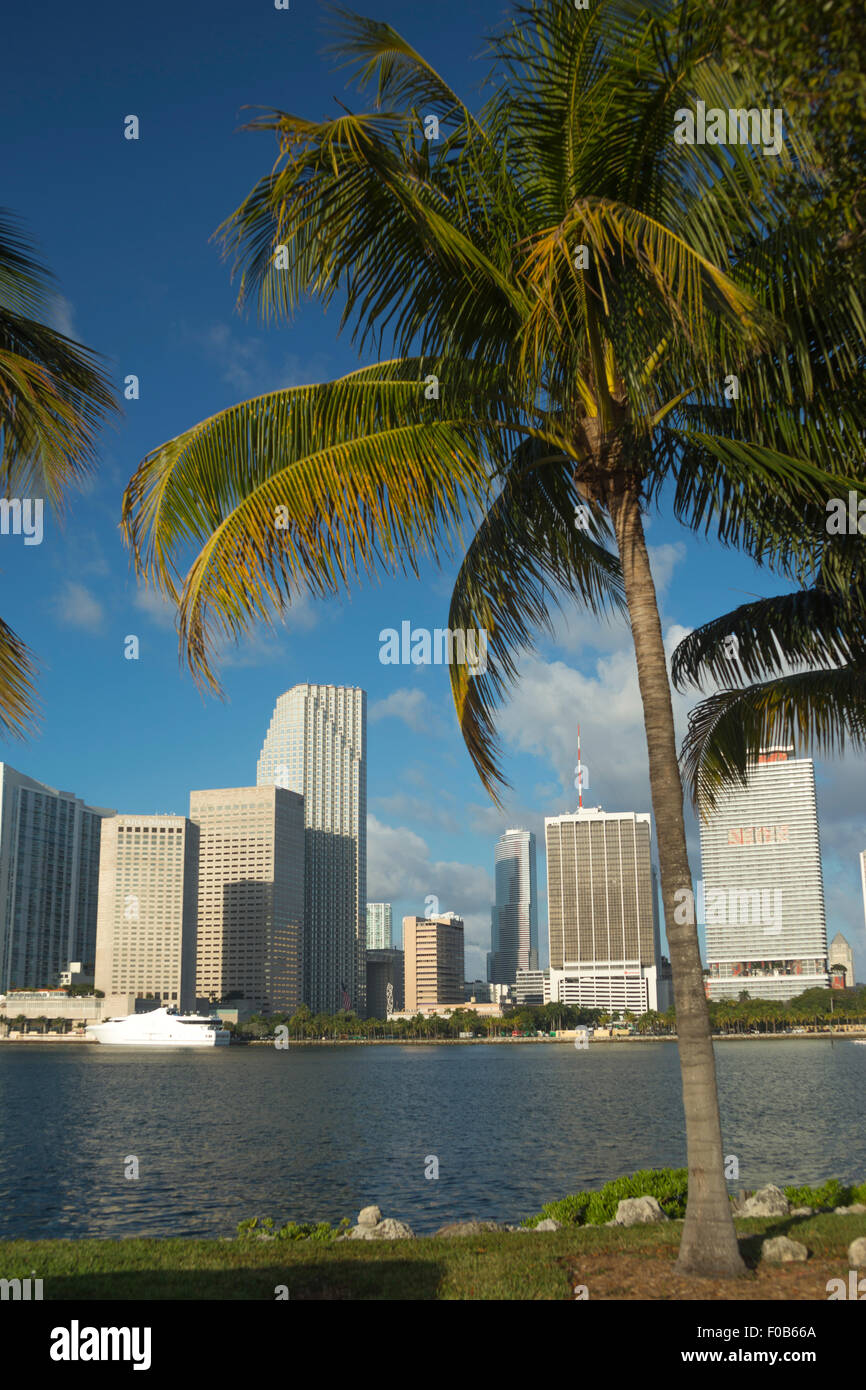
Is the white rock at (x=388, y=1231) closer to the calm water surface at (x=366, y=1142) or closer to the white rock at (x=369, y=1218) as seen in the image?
the white rock at (x=369, y=1218)

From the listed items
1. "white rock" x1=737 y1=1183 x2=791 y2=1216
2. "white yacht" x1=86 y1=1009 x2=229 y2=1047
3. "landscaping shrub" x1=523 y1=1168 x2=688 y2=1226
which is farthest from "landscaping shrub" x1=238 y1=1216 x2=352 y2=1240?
"white yacht" x1=86 y1=1009 x2=229 y2=1047

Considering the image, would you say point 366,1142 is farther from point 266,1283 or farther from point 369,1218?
point 266,1283

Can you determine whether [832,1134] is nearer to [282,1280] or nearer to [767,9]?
[282,1280]

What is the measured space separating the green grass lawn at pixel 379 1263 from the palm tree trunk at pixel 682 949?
1.97 feet

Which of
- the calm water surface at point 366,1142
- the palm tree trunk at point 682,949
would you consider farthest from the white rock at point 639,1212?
the calm water surface at point 366,1142

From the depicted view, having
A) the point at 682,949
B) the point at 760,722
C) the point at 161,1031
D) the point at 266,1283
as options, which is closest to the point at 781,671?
the point at 760,722

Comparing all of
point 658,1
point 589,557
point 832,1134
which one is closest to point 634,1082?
point 832,1134

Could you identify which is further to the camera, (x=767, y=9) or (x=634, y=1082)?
(x=634, y=1082)

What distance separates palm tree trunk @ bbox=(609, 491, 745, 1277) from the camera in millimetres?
8391

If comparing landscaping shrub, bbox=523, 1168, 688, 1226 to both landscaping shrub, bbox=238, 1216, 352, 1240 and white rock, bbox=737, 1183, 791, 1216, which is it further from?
landscaping shrub, bbox=238, 1216, 352, 1240

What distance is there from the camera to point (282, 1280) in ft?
32.1

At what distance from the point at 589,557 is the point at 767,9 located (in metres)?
6.38

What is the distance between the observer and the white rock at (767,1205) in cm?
1480

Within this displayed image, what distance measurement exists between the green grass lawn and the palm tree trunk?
1.97 feet
